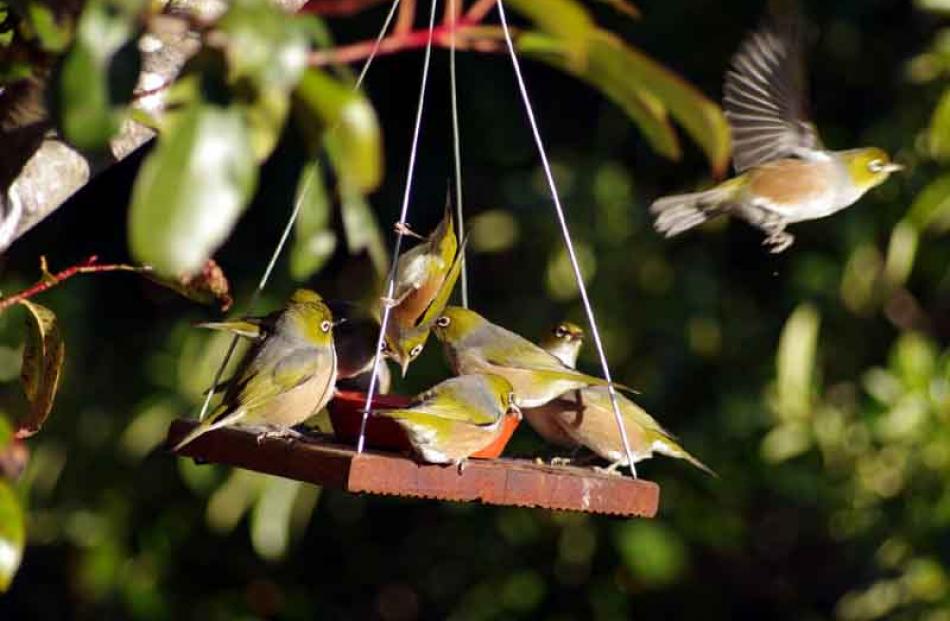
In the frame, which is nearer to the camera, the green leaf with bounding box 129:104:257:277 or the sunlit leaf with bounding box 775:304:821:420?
the green leaf with bounding box 129:104:257:277

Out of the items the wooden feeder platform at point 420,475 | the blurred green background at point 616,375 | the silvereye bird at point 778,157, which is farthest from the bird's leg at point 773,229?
the blurred green background at point 616,375

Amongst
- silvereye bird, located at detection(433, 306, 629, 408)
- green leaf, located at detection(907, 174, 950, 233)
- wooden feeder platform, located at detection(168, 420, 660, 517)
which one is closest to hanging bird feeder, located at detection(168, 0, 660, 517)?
wooden feeder platform, located at detection(168, 420, 660, 517)

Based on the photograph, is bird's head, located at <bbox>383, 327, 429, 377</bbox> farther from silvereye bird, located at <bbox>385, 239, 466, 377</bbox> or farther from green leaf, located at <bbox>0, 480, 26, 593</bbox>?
green leaf, located at <bbox>0, 480, 26, 593</bbox>

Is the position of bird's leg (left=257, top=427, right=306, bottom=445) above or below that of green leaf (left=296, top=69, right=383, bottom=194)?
below

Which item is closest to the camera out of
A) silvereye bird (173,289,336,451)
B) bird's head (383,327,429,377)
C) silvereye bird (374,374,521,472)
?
silvereye bird (374,374,521,472)

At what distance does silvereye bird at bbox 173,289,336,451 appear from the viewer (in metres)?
3.02

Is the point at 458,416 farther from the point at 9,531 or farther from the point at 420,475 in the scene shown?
the point at 9,531

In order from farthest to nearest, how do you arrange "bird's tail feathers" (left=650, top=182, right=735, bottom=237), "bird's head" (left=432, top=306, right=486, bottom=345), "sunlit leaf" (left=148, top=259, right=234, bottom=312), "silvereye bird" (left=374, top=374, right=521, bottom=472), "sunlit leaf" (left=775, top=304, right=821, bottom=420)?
1. "sunlit leaf" (left=775, top=304, right=821, bottom=420)
2. "bird's tail feathers" (left=650, top=182, right=735, bottom=237)
3. "bird's head" (left=432, top=306, right=486, bottom=345)
4. "silvereye bird" (left=374, top=374, right=521, bottom=472)
5. "sunlit leaf" (left=148, top=259, right=234, bottom=312)

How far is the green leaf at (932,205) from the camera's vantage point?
16.5ft

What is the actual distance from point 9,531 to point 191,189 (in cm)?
57

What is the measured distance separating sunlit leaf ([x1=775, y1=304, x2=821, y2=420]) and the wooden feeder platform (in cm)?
262

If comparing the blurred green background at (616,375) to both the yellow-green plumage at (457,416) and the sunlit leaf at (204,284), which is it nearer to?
the yellow-green plumage at (457,416)

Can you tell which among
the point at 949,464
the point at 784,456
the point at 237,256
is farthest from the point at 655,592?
the point at 237,256

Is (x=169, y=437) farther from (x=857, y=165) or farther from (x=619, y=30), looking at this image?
(x=619, y=30)
